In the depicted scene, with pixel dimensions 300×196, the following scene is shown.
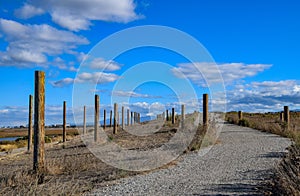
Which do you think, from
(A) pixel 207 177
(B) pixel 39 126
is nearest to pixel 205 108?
(A) pixel 207 177

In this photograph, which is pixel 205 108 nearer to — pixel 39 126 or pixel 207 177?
pixel 207 177

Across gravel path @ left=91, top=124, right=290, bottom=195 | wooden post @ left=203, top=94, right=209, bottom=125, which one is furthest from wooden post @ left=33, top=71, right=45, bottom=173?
wooden post @ left=203, top=94, right=209, bottom=125

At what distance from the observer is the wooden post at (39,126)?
1088cm

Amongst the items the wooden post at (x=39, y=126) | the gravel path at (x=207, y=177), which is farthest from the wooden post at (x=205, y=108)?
the wooden post at (x=39, y=126)

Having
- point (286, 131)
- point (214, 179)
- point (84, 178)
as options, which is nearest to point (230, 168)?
point (214, 179)

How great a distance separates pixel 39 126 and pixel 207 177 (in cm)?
488

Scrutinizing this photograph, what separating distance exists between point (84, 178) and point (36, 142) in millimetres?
1784

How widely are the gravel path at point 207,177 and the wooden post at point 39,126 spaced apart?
2.51 meters

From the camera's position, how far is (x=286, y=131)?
21.9m

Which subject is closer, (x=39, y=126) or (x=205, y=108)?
(x=39, y=126)

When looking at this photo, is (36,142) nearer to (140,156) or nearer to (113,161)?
(113,161)

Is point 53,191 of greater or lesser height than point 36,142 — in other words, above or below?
below

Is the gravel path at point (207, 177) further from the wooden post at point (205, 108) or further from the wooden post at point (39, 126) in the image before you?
the wooden post at point (205, 108)

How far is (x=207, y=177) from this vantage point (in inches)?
390
